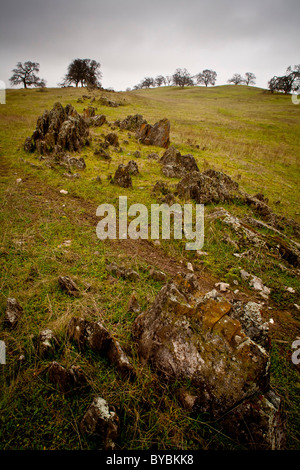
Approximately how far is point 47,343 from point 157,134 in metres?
16.4

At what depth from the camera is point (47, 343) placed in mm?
2637

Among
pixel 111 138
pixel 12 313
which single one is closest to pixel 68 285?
pixel 12 313

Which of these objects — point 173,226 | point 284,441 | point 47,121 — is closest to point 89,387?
point 284,441

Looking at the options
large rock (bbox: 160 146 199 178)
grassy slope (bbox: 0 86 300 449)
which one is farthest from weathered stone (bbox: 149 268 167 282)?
large rock (bbox: 160 146 199 178)

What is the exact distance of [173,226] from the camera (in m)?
6.56

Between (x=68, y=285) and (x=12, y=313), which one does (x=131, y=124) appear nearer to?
(x=68, y=285)

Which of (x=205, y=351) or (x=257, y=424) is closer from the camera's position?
(x=257, y=424)

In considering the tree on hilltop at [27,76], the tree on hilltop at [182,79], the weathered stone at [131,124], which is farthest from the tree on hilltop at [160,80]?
the weathered stone at [131,124]

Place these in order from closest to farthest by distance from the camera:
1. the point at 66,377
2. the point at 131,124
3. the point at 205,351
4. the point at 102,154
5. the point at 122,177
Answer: the point at 66,377, the point at 205,351, the point at 122,177, the point at 102,154, the point at 131,124

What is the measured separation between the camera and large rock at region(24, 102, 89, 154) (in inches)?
439

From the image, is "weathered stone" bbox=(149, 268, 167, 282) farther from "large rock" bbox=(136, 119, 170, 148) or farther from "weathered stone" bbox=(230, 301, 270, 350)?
"large rock" bbox=(136, 119, 170, 148)

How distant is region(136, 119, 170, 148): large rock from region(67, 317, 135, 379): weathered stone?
51.2ft
